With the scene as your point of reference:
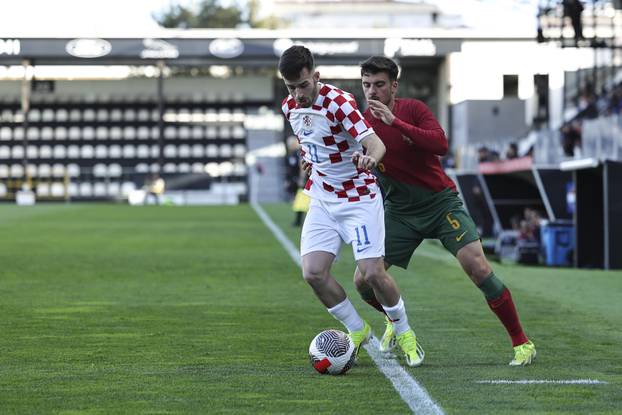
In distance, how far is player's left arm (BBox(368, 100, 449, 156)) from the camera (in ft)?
25.2

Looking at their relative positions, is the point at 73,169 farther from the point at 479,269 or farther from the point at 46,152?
the point at 479,269

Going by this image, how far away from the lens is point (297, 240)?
→ 23.2m

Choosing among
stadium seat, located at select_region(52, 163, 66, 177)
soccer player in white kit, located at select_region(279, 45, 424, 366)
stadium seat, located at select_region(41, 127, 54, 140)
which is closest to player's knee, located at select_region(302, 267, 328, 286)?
soccer player in white kit, located at select_region(279, 45, 424, 366)

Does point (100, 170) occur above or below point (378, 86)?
below

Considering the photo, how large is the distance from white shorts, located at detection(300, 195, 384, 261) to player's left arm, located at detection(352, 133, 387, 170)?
430mm

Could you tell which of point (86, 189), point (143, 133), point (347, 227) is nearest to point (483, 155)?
point (347, 227)

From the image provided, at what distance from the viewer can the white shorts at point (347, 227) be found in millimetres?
7781

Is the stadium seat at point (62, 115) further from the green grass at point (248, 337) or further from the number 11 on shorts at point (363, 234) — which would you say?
the number 11 on shorts at point (363, 234)

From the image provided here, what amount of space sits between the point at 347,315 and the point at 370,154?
121cm

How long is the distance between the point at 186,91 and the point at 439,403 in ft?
192

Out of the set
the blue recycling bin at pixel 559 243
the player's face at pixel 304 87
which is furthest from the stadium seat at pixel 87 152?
the player's face at pixel 304 87

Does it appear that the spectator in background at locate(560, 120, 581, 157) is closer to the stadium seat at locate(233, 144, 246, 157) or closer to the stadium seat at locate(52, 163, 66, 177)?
the stadium seat at locate(233, 144, 246, 157)

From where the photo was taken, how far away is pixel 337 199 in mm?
7840

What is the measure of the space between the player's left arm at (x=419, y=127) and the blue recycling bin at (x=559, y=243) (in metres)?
13.4
